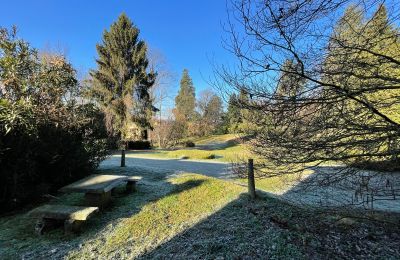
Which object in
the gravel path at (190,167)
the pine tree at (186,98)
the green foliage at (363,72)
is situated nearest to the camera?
the green foliage at (363,72)

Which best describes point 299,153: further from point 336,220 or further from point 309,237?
point 336,220

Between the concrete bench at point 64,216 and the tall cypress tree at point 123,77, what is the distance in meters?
19.8

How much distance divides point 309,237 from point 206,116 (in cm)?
3181

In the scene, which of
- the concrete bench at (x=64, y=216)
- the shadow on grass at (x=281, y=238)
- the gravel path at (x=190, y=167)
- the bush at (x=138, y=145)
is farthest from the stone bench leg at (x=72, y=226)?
the bush at (x=138, y=145)

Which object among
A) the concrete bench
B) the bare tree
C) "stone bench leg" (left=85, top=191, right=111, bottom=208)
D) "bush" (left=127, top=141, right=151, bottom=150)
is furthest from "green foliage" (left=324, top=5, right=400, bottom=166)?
"bush" (left=127, top=141, right=151, bottom=150)

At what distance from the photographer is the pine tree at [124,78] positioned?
77.3 feet

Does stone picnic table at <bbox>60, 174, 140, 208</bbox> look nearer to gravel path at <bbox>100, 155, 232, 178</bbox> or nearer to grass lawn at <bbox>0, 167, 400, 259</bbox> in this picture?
grass lawn at <bbox>0, 167, 400, 259</bbox>

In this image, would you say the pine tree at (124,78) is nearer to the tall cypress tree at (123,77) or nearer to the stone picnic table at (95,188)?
the tall cypress tree at (123,77)

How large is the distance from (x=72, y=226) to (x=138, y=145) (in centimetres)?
1951

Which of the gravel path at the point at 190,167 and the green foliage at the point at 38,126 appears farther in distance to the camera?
the gravel path at the point at 190,167

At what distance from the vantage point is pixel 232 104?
9.55 feet

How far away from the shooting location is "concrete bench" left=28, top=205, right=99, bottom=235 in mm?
3758

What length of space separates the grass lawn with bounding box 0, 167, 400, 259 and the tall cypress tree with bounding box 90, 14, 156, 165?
1939 centimetres

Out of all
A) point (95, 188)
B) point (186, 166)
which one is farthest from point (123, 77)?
point (95, 188)
